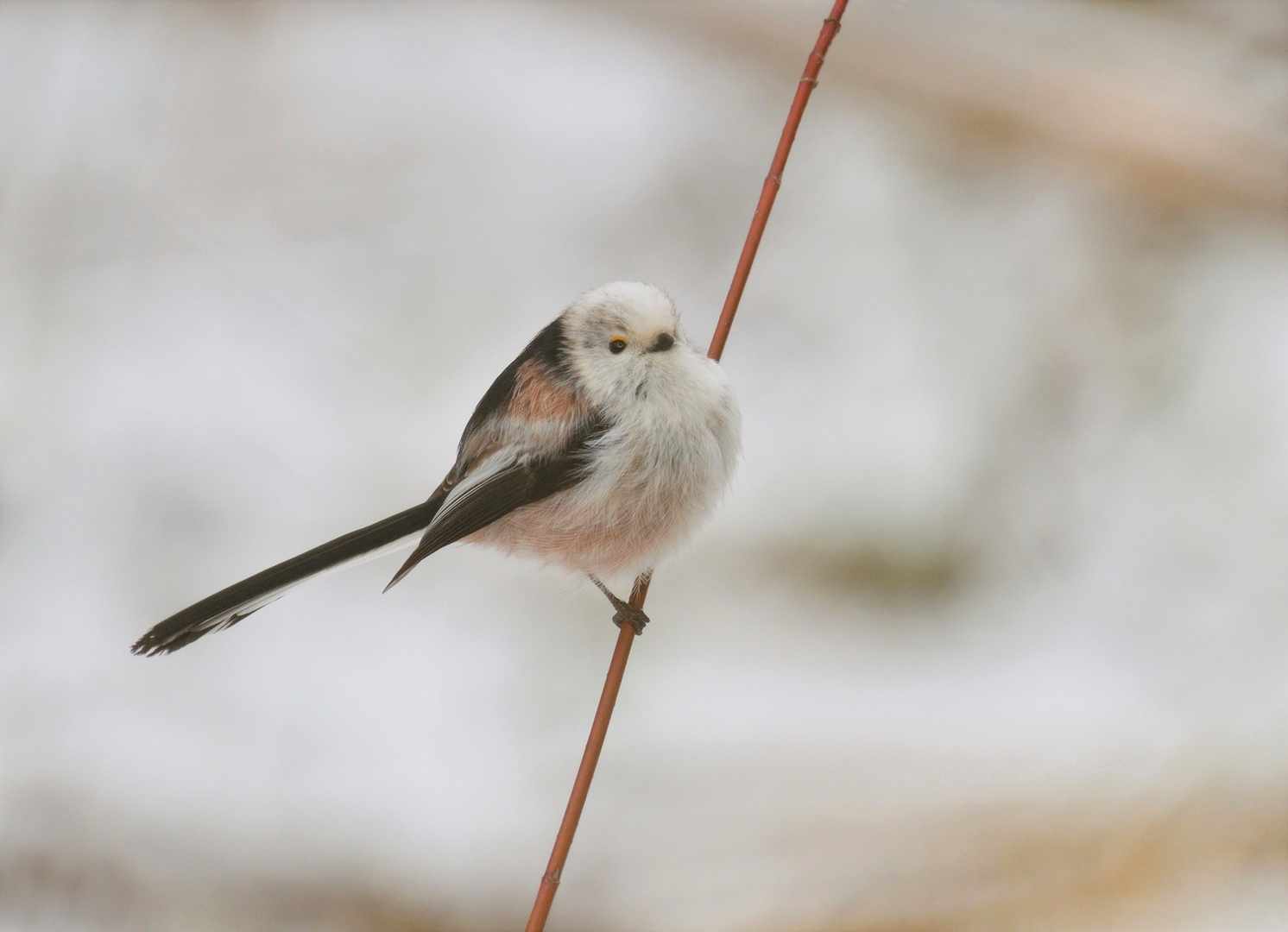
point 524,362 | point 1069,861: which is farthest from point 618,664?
point 1069,861

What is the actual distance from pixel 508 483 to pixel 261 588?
10.7 inches

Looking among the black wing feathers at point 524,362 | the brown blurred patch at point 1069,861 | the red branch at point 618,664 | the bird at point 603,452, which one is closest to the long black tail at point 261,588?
the bird at point 603,452

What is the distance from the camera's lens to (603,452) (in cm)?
92

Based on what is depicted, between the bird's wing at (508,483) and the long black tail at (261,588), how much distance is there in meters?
0.03

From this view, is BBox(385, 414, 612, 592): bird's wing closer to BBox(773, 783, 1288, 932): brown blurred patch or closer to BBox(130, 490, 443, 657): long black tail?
BBox(130, 490, 443, 657): long black tail

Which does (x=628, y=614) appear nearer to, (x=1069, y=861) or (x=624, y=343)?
(x=624, y=343)

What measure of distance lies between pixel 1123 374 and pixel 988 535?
435 millimetres

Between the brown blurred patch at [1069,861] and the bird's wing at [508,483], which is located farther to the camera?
Result: the brown blurred patch at [1069,861]

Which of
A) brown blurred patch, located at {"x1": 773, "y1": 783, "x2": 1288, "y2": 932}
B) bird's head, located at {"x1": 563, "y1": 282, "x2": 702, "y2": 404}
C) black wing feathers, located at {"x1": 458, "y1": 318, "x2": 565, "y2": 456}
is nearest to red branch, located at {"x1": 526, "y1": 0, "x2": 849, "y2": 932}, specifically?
bird's head, located at {"x1": 563, "y1": 282, "x2": 702, "y2": 404}

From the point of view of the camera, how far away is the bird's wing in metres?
0.90

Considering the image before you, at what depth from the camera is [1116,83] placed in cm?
179

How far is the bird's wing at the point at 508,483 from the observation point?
0.90 m

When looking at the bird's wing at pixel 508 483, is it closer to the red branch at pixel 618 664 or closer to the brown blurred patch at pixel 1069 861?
the red branch at pixel 618 664

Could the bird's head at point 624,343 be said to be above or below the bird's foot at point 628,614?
above
